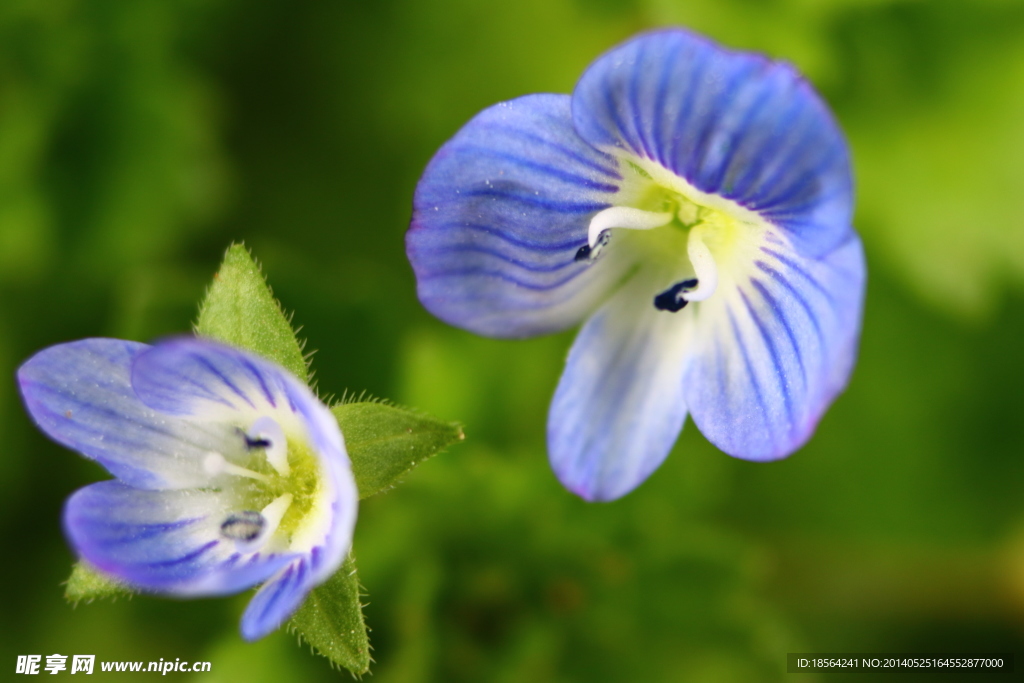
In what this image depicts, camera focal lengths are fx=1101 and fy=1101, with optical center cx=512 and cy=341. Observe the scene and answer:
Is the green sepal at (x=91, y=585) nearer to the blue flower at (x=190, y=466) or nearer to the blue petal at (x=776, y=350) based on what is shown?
the blue flower at (x=190, y=466)

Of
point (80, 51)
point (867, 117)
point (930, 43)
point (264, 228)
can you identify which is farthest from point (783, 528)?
point (80, 51)

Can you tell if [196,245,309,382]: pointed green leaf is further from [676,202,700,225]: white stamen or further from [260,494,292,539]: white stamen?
[676,202,700,225]: white stamen

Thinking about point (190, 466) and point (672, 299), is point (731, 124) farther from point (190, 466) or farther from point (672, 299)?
point (190, 466)

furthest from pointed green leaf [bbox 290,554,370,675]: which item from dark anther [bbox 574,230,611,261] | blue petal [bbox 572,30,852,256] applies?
blue petal [bbox 572,30,852,256]

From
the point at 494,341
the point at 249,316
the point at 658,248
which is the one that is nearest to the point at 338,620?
the point at 249,316

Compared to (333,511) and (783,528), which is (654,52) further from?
(783,528)
